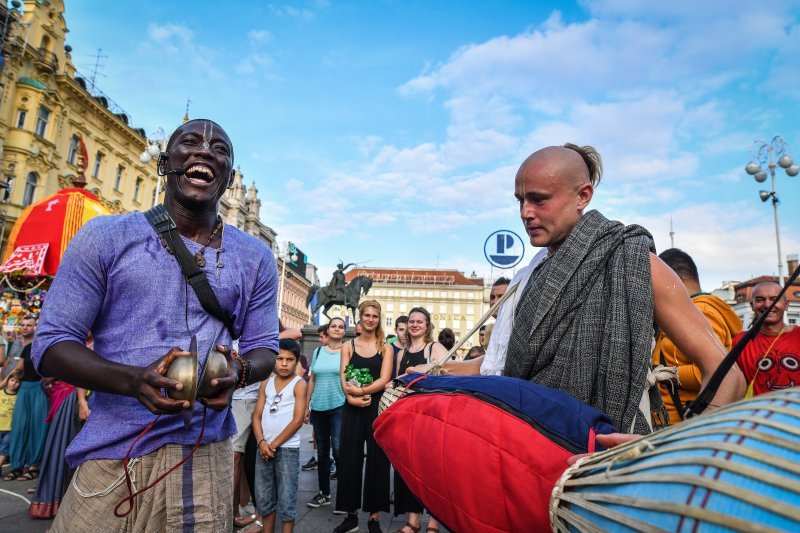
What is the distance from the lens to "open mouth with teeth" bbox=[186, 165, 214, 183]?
1.81m

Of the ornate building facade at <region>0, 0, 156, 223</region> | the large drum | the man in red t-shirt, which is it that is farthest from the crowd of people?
the ornate building facade at <region>0, 0, 156, 223</region>

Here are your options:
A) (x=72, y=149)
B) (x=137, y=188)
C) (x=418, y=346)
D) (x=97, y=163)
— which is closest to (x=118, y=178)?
(x=137, y=188)

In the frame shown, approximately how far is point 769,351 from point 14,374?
9094 millimetres

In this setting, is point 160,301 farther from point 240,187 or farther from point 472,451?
point 240,187

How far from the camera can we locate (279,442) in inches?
187

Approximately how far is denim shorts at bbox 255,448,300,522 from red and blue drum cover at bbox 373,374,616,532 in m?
3.64

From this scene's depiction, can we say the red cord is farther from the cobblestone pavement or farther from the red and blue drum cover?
the cobblestone pavement

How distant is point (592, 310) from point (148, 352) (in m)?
1.34

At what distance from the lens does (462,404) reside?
1251 mm

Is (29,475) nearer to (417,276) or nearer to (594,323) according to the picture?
(594,323)

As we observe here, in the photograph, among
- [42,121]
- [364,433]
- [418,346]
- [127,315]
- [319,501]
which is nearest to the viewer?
[127,315]

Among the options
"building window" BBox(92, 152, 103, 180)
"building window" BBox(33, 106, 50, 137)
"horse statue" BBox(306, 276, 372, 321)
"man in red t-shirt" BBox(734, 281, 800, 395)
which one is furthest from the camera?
"building window" BBox(92, 152, 103, 180)

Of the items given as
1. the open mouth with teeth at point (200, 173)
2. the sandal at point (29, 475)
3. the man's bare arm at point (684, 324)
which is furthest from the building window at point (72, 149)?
the man's bare arm at point (684, 324)

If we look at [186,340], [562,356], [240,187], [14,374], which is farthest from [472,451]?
[240,187]
